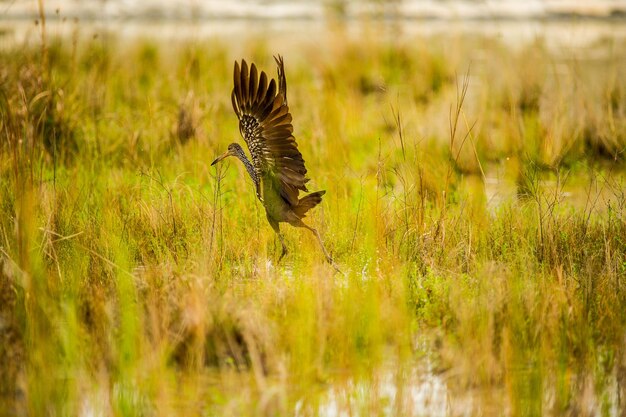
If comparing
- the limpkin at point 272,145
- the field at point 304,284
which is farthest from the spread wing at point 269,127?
the field at point 304,284

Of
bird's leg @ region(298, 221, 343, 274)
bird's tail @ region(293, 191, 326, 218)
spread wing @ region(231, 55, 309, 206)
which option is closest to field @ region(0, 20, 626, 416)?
bird's leg @ region(298, 221, 343, 274)

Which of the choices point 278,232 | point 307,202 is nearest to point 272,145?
point 307,202

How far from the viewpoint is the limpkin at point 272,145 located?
3842mm

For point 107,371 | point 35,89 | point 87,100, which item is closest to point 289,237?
point 107,371

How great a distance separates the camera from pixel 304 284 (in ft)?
12.8

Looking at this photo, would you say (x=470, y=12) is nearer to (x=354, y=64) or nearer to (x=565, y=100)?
(x=354, y=64)

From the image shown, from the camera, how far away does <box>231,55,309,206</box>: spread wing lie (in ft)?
12.6

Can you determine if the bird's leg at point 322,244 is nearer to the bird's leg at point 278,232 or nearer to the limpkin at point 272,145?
the limpkin at point 272,145

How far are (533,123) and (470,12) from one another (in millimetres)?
11137

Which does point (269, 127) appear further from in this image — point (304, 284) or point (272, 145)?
point (304, 284)

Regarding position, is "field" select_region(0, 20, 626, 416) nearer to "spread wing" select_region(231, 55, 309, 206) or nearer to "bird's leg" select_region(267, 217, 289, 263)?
"bird's leg" select_region(267, 217, 289, 263)

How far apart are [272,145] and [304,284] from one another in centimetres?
60

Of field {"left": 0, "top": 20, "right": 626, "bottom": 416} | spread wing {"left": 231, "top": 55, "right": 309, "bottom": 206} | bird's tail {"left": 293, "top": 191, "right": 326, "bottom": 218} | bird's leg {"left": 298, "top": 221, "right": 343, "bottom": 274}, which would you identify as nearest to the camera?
field {"left": 0, "top": 20, "right": 626, "bottom": 416}

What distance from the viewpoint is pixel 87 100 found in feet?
23.3
